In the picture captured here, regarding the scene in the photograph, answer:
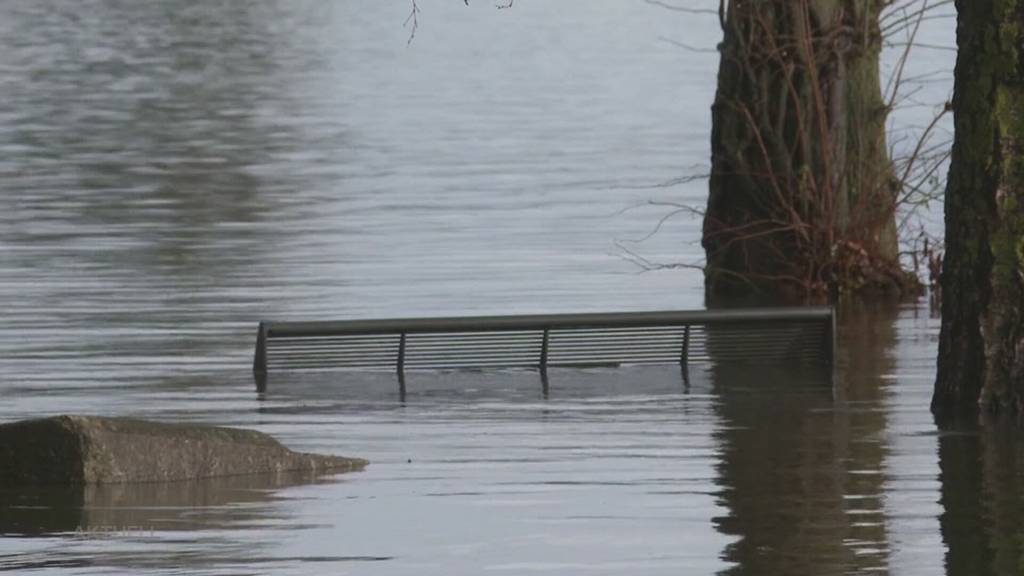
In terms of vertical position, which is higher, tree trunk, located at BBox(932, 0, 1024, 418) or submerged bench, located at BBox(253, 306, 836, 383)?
tree trunk, located at BBox(932, 0, 1024, 418)

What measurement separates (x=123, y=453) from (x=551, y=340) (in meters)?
3.71

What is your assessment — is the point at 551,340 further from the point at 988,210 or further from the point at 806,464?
the point at 806,464

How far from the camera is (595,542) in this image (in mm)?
8258

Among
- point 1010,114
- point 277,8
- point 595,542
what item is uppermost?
point 277,8

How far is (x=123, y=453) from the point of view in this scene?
932 centimetres

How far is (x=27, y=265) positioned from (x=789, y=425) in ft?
25.9

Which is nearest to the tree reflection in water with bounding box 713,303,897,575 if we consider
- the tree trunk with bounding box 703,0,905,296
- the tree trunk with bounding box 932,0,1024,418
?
the tree trunk with bounding box 932,0,1024,418

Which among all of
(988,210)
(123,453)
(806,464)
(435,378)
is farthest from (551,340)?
(123,453)

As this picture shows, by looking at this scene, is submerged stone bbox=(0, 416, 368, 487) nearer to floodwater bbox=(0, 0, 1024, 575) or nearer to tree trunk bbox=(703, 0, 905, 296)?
floodwater bbox=(0, 0, 1024, 575)

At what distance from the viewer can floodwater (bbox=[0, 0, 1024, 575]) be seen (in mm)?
8289

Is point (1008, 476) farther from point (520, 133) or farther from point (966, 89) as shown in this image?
point (520, 133)

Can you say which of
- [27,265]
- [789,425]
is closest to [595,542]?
[789,425]

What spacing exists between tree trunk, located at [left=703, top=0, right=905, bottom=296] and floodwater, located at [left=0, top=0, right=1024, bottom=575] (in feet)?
1.67

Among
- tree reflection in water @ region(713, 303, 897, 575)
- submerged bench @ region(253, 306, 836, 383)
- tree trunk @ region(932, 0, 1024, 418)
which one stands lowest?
tree reflection in water @ region(713, 303, 897, 575)
